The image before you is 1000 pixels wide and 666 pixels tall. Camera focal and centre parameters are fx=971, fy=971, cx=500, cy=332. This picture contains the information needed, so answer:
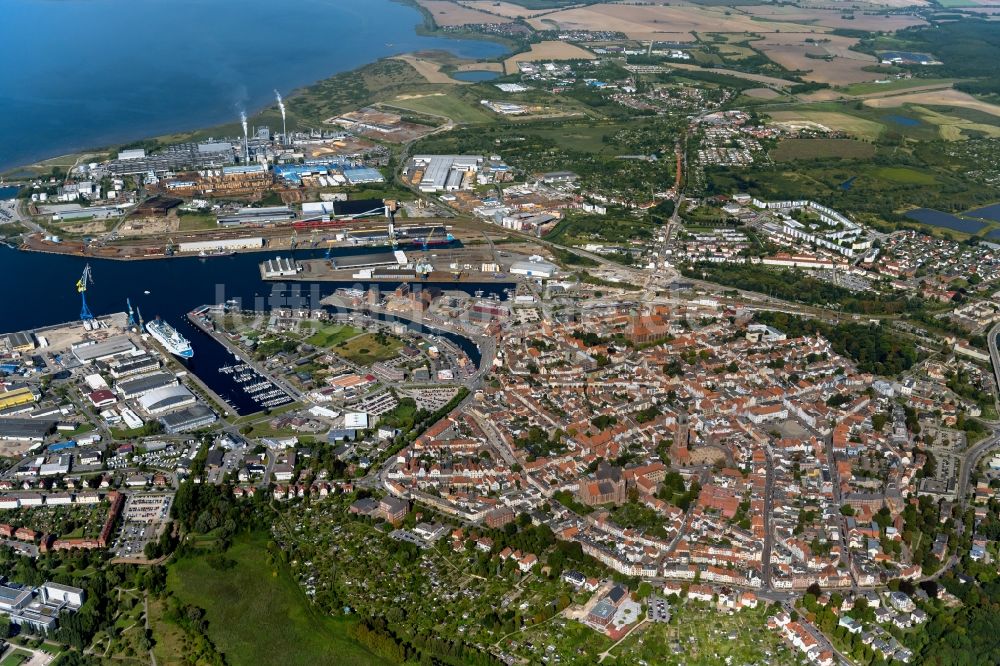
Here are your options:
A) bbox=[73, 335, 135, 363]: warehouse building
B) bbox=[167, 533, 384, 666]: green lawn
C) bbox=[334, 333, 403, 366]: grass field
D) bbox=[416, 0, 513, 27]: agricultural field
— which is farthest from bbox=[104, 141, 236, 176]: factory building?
bbox=[416, 0, 513, 27]: agricultural field

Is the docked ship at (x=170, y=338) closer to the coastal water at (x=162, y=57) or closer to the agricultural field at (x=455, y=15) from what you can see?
the coastal water at (x=162, y=57)

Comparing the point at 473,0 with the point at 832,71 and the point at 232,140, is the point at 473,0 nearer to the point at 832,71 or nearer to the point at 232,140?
the point at 832,71

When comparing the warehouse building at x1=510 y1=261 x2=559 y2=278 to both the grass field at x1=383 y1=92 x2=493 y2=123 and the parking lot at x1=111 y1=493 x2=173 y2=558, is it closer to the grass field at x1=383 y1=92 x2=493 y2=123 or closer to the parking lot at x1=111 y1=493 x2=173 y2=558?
the parking lot at x1=111 y1=493 x2=173 y2=558

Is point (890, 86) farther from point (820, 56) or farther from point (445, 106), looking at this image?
point (445, 106)

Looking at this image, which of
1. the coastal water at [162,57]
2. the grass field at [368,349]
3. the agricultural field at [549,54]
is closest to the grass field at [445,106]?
the coastal water at [162,57]

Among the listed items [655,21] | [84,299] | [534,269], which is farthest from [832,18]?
[84,299]

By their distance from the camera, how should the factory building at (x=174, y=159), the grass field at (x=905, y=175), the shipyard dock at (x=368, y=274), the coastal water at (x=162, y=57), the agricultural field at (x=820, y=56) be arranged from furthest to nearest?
1. the agricultural field at (x=820, y=56)
2. the coastal water at (x=162, y=57)
3. the grass field at (x=905, y=175)
4. the factory building at (x=174, y=159)
5. the shipyard dock at (x=368, y=274)
